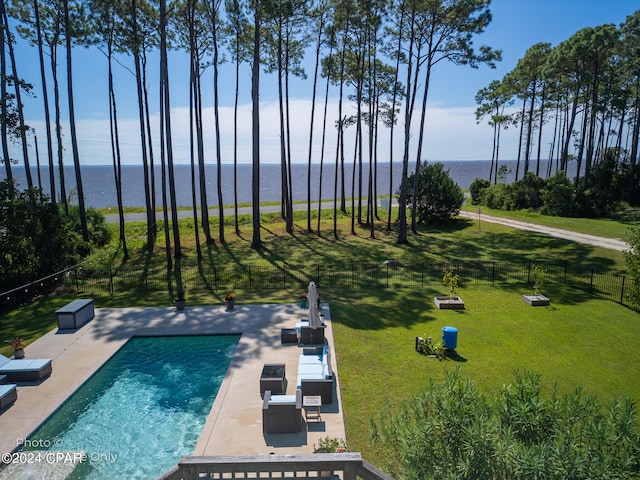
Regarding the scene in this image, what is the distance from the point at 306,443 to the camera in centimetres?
804

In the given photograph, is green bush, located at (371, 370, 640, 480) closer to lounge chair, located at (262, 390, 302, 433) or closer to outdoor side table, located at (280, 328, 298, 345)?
lounge chair, located at (262, 390, 302, 433)

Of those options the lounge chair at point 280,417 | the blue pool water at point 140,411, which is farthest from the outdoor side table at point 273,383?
the blue pool water at point 140,411

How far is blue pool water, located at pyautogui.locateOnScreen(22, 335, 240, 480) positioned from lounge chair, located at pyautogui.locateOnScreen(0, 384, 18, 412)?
1228 millimetres

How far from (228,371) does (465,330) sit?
25.6 feet

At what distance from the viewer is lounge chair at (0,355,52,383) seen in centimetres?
1069

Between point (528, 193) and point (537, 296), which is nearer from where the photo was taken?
point (537, 296)

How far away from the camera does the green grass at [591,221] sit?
1094 inches

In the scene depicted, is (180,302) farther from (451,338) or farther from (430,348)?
(451,338)

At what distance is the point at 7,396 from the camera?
9508 mm

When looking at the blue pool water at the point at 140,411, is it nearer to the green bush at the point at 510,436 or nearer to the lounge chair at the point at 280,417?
the lounge chair at the point at 280,417

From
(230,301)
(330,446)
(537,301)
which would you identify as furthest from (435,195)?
(330,446)

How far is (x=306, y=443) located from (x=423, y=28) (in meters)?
28.0

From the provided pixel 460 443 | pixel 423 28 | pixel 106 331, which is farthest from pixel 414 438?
pixel 423 28

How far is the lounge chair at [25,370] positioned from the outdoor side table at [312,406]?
718cm
